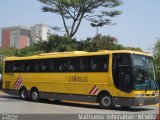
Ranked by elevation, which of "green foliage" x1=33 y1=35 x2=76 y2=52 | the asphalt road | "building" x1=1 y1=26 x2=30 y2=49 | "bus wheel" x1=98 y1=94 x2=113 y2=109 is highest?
"building" x1=1 y1=26 x2=30 y2=49

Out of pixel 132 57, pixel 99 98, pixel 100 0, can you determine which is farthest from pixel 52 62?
pixel 100 0

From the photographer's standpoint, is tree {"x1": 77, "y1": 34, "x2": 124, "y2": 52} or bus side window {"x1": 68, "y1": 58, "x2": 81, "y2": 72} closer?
bus side window {"x1": 68, "y1": 58, "x2": 81, "y2": 72}

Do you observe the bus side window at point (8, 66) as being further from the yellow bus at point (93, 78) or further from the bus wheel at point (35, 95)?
the bus wheel at point (35, 95)

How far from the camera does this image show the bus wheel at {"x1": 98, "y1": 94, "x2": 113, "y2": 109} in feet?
68.0

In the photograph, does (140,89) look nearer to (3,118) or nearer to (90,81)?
(90,81)

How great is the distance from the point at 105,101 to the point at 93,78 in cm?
140

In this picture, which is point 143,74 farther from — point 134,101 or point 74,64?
point 74,64

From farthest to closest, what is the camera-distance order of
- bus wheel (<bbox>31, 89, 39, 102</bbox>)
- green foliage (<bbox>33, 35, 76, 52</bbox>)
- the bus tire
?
green foliage (<bbox>33, 35, 76, 52</bbox>)
the bus tire
bus wheel (<bbox>31, 89, 39, 102</bbox>)

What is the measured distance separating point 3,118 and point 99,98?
24.9 feet

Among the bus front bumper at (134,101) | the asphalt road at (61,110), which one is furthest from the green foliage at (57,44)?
the bus front bumper at (134,101)

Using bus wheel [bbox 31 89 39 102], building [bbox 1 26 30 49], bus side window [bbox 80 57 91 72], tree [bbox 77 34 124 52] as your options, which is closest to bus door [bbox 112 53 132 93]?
bus side window [bbox 80 57 91 72]

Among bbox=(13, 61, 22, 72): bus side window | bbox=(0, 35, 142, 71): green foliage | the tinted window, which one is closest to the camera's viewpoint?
the tinted window

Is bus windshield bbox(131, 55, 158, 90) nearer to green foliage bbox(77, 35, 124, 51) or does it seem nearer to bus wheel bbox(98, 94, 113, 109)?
bus wheel bbox(98, 94, 113, 109)

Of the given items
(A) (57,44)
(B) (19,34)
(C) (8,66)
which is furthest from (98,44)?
(B) (19,34)
